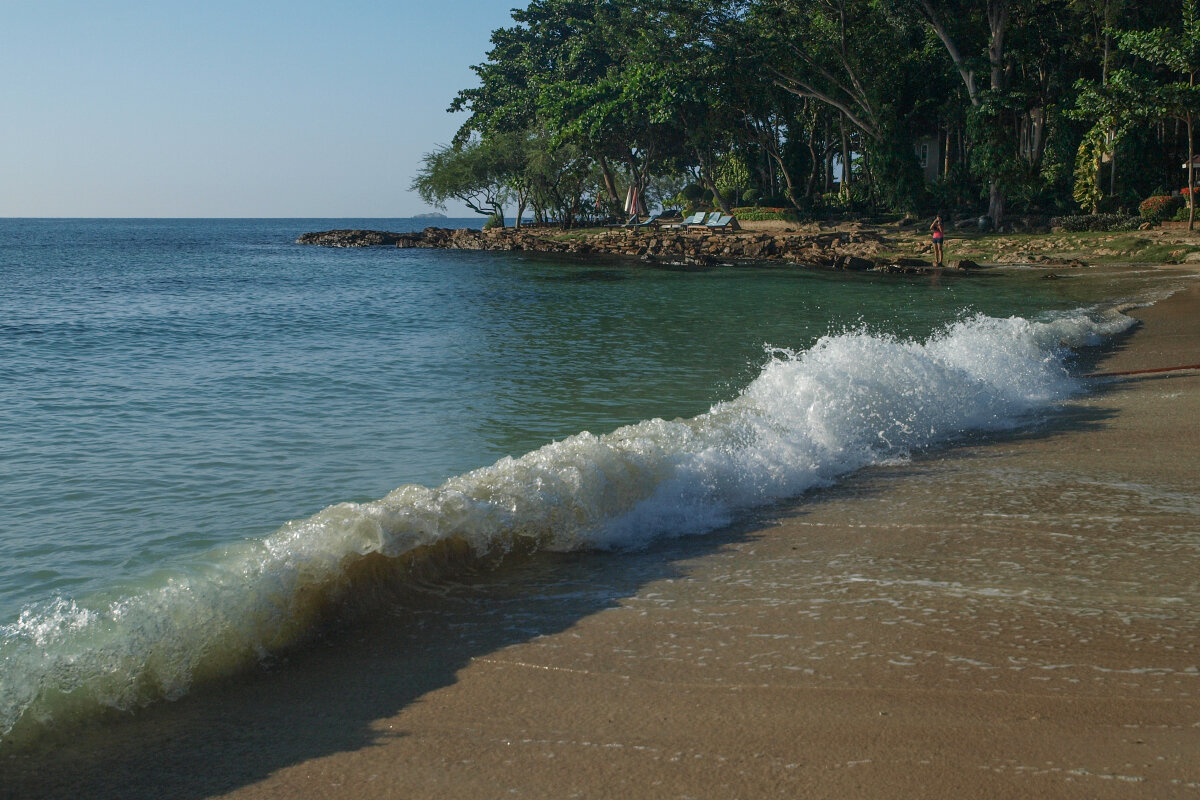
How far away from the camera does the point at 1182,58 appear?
28984mm

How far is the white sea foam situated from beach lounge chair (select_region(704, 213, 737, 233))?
38151 millimetres

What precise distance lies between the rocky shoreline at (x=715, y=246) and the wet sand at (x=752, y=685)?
31.0 metres

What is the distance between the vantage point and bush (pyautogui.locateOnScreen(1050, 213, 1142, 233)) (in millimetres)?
34688

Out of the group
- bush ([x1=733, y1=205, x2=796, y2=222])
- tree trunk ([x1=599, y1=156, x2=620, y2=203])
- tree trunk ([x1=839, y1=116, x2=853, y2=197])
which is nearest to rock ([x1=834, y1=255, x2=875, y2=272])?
bush ([x1=733, y1=205, x2=796, y2=222])

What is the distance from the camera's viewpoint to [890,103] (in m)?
41.0

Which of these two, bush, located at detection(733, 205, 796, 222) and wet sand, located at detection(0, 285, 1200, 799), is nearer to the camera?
wet sand, located at detection(0, 285, 1200, 799)

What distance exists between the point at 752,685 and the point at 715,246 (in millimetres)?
41170

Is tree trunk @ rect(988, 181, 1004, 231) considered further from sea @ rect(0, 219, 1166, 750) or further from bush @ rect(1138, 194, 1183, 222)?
sea @ rect(0, 219, 1166, 750)

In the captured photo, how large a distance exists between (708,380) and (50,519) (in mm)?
8772

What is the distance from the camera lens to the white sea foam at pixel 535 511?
410 centimetres

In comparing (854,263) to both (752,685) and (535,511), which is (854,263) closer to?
(535,511)

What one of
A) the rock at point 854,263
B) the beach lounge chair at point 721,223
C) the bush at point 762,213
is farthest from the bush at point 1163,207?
the beach lounge chair at point 721,223

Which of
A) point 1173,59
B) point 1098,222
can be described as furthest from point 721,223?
point 1173,59

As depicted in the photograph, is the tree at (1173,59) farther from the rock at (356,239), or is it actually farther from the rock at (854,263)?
the rock at (356,239)
